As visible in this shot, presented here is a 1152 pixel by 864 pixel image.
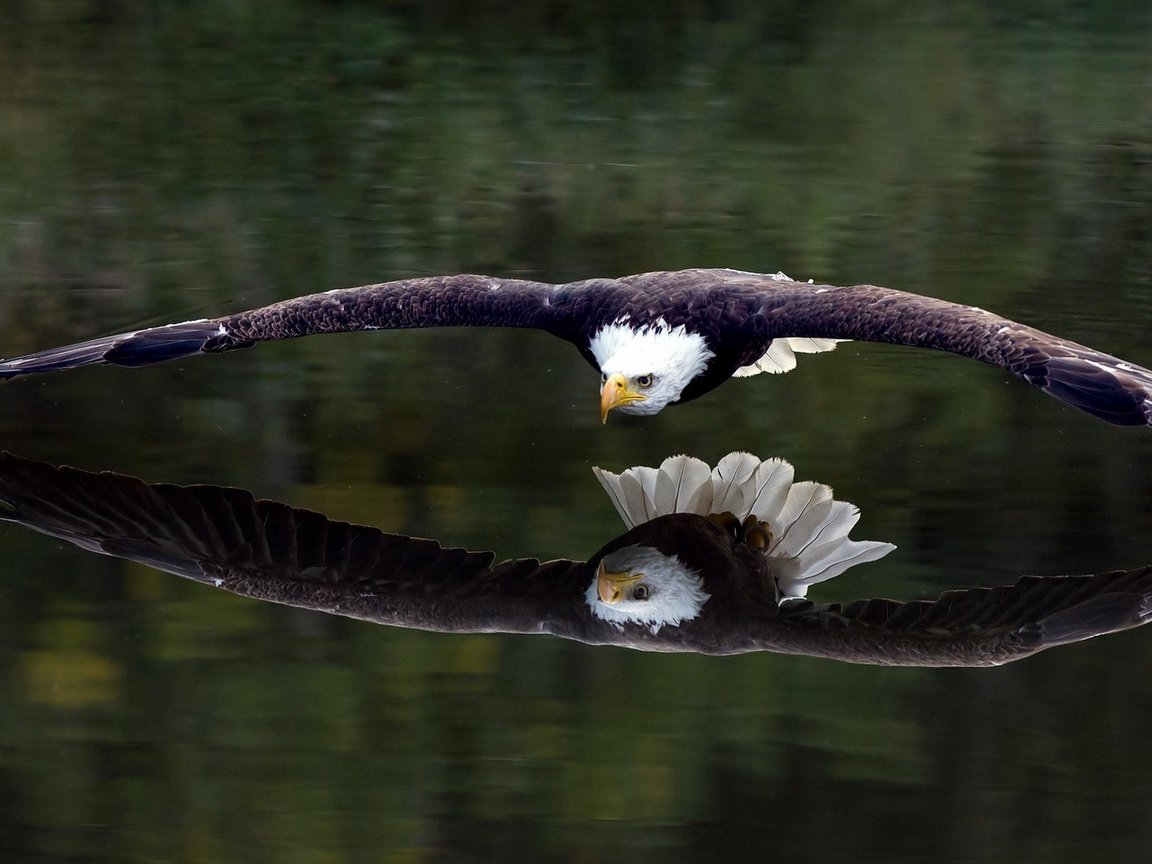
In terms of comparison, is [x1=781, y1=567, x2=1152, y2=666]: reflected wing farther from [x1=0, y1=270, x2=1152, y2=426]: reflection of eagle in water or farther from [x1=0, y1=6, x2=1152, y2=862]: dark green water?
[x1=0, y1=270, x2=1152, y2=426]: reflection of eagle in water

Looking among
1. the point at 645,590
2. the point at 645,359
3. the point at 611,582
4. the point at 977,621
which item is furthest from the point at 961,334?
the point at 611,582

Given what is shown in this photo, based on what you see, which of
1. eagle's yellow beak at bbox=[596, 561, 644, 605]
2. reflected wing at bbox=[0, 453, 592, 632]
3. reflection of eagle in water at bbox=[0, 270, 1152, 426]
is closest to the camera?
reflected wing at bbox=[0, 453, 592, 632]

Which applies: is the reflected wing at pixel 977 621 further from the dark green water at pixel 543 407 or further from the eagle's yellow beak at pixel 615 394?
the eagle's yellow beak at pixel 615 394

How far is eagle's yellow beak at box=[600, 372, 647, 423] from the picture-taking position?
8.68 meters

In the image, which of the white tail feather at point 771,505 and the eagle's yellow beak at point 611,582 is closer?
the eagle's yellow beak at point 611,582

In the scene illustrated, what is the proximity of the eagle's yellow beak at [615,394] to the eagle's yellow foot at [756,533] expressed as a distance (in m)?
0.84

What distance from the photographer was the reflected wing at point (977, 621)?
24.3 ft

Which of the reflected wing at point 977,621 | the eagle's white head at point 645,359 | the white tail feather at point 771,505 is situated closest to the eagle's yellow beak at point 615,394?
the eagle's white head at point 645,359

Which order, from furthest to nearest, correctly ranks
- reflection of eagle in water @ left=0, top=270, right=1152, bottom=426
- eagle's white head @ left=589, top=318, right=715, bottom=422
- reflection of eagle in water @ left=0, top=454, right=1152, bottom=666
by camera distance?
eagle's white head @ left=589, top=318, right=715, bottom=422 → reflection of eagle in water @ left=0, top=270, right=1152, bottom=426 → reflection of eagle in water @ left=0, top=454, right=1152, bottom=666

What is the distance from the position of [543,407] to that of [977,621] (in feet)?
11.4

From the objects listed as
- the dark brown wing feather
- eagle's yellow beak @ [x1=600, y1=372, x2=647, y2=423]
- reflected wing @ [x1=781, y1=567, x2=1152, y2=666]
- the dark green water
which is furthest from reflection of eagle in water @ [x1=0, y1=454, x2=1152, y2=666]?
the dark brown wing feather

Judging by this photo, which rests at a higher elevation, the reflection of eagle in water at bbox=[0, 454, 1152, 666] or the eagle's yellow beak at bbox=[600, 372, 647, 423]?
the eagle's yellow beak at bbox=[600, 372, 647, 423]

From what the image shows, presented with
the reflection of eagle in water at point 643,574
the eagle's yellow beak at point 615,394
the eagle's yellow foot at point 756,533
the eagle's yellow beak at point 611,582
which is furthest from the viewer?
the eagle's yellow beak at point 615,394

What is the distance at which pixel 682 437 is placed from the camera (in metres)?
9.95
